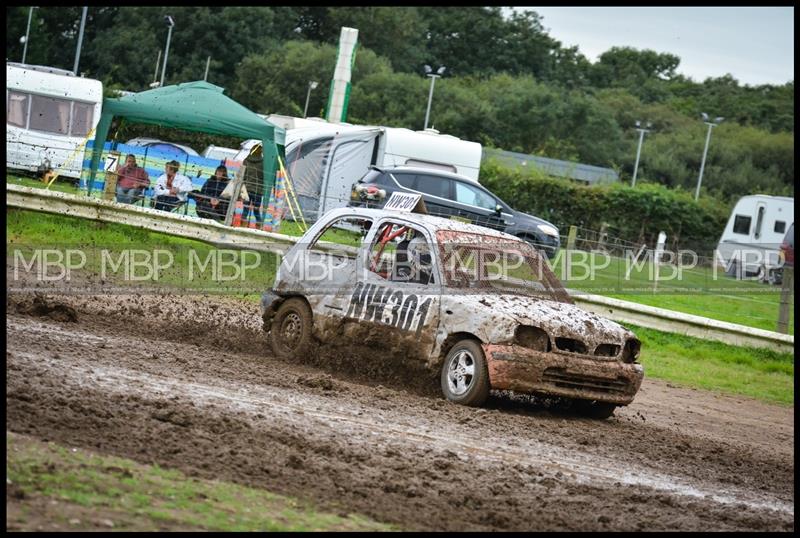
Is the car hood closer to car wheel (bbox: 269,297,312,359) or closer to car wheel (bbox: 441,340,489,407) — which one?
car wheel (bbox: 441,340,489,407)

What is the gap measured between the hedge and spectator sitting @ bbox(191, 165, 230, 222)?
19.7 m

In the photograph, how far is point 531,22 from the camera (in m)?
93.2

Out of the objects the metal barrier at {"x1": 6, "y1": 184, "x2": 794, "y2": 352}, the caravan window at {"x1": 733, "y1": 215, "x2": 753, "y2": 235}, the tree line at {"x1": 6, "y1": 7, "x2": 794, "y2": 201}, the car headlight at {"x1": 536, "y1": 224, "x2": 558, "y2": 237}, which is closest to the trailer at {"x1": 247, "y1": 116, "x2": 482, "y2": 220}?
the car headlight at {"x1": 536, "y1": 224, "x2": 558, "y2": 237}

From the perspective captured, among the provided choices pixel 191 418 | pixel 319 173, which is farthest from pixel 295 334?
pixel 319 173

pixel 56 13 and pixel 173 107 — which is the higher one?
pixel 56 13

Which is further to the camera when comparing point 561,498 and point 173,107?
point 173,107

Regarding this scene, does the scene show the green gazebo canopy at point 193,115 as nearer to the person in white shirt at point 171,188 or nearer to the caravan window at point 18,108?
the person in white shirt at point 171,188

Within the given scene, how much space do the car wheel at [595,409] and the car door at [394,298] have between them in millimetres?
1570

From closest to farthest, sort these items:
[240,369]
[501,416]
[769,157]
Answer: [501,416]
[240,369]
[769,157]

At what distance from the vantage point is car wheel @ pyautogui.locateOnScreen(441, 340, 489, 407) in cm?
969

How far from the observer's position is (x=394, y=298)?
10484 millimetres

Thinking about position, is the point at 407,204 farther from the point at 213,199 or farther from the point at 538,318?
the point at 213,199

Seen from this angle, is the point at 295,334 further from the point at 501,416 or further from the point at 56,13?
the point at 56,13

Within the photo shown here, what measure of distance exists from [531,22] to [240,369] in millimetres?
86471
